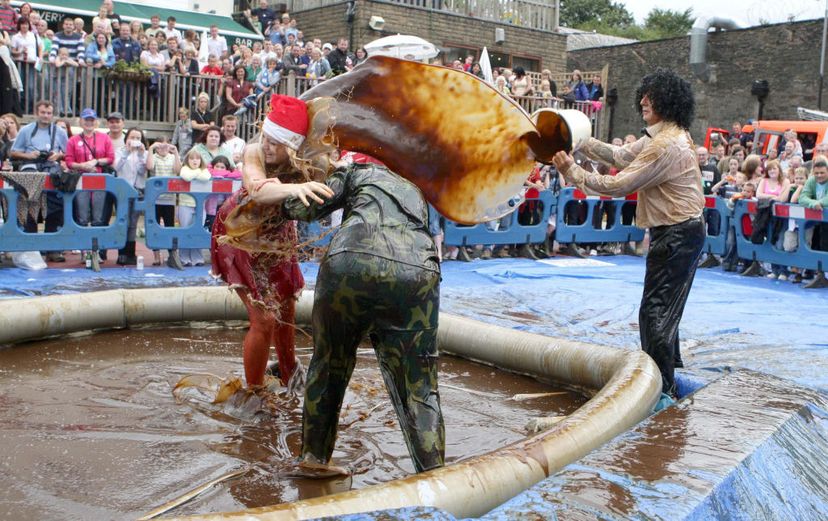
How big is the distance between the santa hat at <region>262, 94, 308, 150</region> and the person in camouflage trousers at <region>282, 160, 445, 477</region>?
0.75 feet

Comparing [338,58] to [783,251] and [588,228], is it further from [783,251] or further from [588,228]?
[783,251]

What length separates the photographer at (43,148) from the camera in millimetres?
10562

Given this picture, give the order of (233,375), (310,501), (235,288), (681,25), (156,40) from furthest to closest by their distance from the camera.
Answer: (681,25) < (156,40) < (233,375) < (235,288) < (310,501)

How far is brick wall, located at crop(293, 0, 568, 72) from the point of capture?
970 inches

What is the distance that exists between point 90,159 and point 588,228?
7.26 metres

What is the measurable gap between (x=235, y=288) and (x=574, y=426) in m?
1.96

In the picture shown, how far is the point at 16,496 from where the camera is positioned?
3629 mm

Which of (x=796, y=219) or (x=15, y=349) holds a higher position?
(x=796, y=219)

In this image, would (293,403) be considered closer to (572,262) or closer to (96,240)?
(96,240)

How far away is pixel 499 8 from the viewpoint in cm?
2761

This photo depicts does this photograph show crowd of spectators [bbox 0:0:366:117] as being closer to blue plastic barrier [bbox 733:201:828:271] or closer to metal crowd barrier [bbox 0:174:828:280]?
metal crowd barrier [bbox 0:174:828:280]

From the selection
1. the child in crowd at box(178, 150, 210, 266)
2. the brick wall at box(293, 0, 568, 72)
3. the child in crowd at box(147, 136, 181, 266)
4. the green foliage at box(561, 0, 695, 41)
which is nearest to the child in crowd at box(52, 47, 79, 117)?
the child in crowd at box(147, 136, 181, 266)

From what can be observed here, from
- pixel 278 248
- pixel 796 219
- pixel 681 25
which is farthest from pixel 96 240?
pixel 681 25

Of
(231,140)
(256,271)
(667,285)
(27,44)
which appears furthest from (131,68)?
(667,285)
